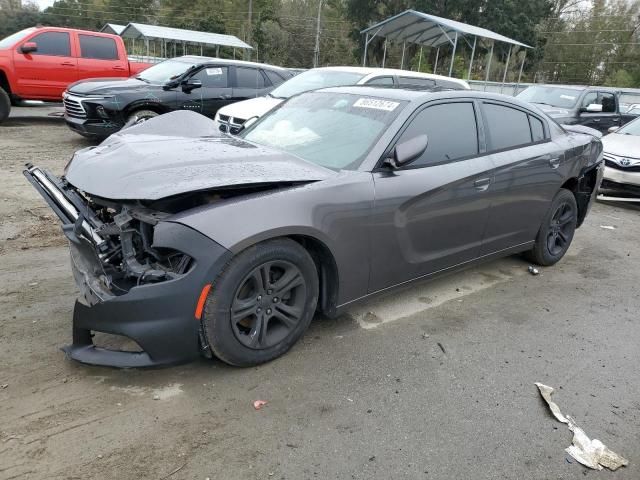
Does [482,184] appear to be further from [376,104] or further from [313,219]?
[313,219]

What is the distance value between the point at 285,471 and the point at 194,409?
0.63 m

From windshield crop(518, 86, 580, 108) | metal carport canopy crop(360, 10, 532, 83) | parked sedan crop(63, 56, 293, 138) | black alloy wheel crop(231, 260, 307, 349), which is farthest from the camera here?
metal carport canopy crop(360, 10, 532, 83)

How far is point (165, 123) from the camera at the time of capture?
402 cm

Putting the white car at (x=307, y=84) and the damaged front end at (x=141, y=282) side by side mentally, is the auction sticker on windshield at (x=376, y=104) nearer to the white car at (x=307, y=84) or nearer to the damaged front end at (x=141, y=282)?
the damaged front end at (x=141, y=282)

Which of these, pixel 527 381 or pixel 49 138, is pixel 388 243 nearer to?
pixel 527 381

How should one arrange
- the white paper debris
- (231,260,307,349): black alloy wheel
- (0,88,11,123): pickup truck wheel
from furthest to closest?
(0,88,11,123): pickup truck wheel < (231,260,307,349): black alloy wheel < the white paper debris

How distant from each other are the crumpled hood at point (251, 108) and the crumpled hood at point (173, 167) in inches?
170

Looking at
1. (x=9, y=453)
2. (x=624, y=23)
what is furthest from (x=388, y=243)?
(x=624, y=23)

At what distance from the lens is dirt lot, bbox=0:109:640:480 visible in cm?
232

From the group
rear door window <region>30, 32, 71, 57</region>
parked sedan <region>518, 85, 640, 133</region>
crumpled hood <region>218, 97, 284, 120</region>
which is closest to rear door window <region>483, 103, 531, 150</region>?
crumpled hood <region>218, 97, 284, 120</region>

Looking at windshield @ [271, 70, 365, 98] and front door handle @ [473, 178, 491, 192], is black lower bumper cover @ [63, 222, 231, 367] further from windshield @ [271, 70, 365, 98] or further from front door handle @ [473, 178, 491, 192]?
windshield @ [271, 70, 365, 98]

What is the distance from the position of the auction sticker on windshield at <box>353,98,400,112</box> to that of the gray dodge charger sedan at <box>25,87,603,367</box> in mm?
14

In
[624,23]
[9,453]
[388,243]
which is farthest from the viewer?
[624,23]

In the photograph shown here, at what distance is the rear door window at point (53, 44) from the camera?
10992 mm
